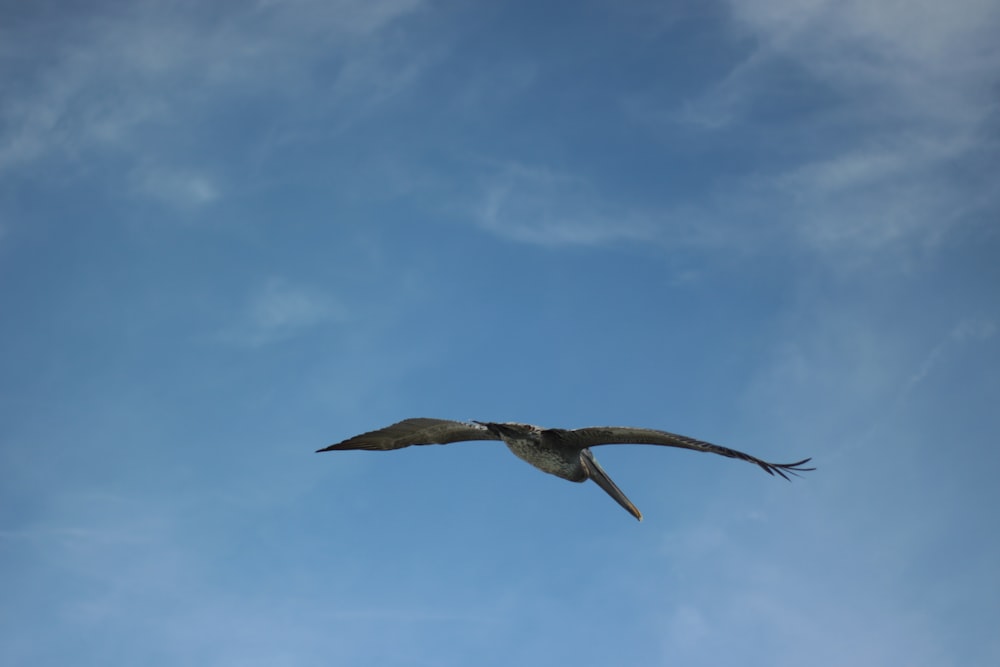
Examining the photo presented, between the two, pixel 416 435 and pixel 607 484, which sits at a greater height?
pixel 416 435

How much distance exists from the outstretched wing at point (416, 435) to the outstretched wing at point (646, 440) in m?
2.73

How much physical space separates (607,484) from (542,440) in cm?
312

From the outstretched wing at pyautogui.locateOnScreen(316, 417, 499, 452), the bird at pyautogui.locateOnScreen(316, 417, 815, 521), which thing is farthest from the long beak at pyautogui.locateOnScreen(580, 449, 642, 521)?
the outstretched wing at pyautogui.locateOnScreen(316, 417, 499, 452)

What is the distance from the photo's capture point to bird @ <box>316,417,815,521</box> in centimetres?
2114

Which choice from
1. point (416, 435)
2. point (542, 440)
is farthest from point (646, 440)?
point (416, 435)

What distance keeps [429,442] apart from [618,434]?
5830 mm

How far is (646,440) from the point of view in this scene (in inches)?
819

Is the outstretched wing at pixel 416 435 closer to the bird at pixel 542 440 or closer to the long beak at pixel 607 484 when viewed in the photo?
the bird at pixel 542 440

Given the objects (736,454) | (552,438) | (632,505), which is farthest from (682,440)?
(632,505)

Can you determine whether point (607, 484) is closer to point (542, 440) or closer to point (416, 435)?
point (542, 440)

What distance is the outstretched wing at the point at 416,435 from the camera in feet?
78.5

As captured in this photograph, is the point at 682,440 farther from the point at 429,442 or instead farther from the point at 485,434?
the point at 429,442

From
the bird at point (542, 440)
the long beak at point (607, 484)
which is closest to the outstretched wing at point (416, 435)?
the bird at point (542, 440)

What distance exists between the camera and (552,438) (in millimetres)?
22625
